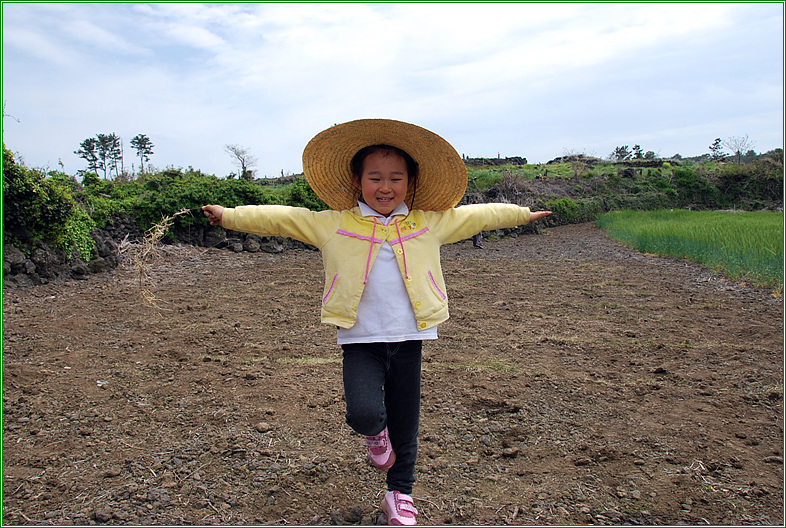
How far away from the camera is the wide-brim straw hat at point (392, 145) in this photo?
2.32 metres

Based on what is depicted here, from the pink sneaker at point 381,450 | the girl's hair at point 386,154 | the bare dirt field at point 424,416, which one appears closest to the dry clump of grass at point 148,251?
the bare dirt field at point 424,416

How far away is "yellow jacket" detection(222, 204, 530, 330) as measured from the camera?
2.16 m

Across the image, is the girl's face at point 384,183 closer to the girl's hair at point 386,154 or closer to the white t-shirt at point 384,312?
the girl's hair at point 386,154

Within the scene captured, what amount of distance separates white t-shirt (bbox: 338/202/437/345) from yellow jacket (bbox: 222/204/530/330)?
3 cm

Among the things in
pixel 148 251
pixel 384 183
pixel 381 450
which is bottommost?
pixel 381 450

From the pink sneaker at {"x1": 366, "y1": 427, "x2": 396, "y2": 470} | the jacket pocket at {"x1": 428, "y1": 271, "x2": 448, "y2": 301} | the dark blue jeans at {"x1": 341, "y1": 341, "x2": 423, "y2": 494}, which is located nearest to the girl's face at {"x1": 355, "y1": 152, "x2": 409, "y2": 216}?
the jacket pocket at {"x1": 428, "y1": 271, "x2": 448, "y2": 301}

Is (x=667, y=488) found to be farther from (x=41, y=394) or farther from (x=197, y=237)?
(x=197, y=237)

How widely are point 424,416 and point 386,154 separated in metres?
1.63

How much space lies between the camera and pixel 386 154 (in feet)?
7.66

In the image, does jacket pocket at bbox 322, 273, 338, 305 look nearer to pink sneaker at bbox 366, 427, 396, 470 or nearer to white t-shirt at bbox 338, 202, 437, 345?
white t-shirt at bbox 338, 202, 437, 345

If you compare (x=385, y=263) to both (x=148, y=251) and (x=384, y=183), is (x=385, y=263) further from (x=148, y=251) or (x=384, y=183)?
(x=148, y=251)

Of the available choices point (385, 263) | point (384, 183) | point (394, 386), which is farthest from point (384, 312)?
point (384, 183)

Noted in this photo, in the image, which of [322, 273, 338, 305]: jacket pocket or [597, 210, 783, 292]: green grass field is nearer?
[322, 273, 338, 305]: jacket pocket

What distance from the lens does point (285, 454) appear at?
9.16ft
